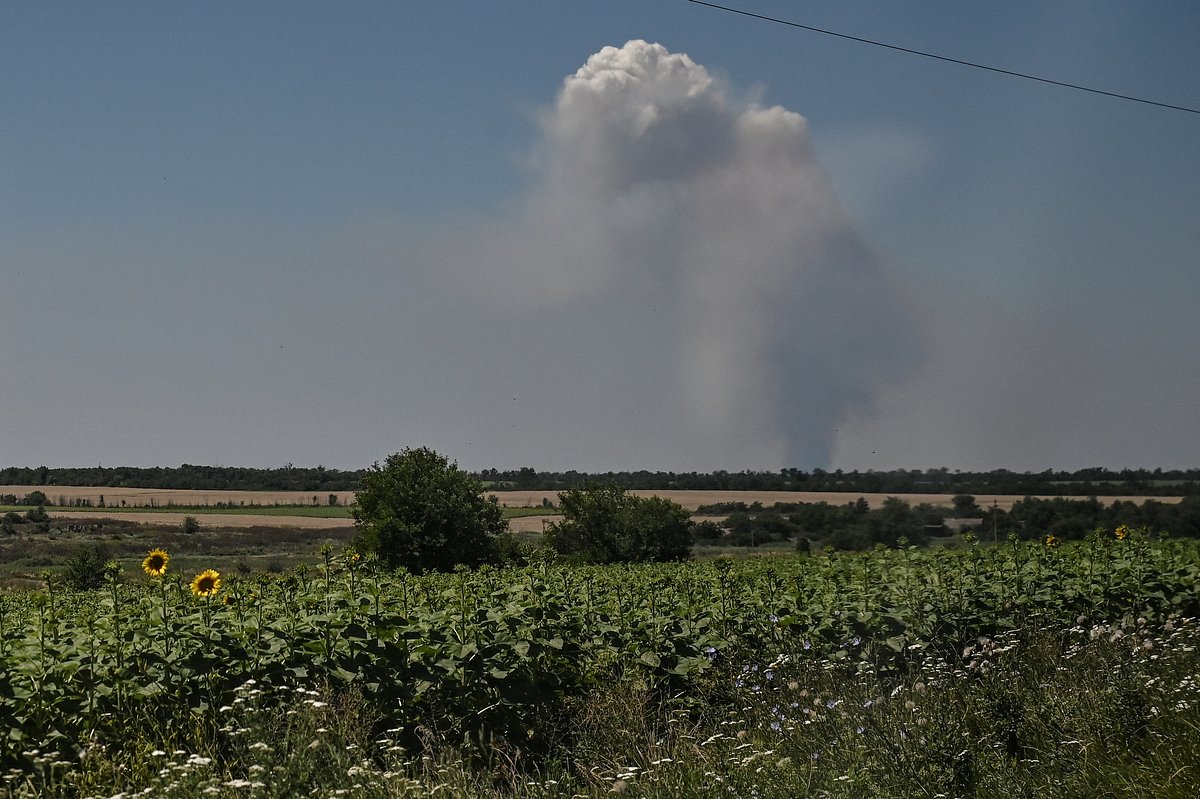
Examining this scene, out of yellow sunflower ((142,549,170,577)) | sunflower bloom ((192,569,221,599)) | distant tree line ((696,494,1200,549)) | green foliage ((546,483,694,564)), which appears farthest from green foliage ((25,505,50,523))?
sunflower bloom ((192,569,221,599))

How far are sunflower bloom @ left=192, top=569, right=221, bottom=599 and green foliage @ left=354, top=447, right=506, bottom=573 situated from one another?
13685mm

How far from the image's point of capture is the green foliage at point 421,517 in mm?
20688

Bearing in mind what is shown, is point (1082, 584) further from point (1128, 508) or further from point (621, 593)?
point (1128, 508)

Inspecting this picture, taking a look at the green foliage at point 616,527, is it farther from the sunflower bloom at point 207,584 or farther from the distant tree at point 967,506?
the sunflower bloom at point 207,584

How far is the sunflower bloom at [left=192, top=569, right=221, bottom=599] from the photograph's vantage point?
6.64m

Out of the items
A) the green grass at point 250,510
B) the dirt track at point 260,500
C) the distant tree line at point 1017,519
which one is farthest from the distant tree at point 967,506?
the green grass at point 250,510

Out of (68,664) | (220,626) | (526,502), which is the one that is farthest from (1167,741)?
(526,502)

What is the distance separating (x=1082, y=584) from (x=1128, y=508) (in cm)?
1186

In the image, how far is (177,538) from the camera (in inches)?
1321

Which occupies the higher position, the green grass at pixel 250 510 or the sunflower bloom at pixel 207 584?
the sunflower bloom at pixel 207 584

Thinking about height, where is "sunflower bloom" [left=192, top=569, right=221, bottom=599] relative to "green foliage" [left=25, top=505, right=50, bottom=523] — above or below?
above

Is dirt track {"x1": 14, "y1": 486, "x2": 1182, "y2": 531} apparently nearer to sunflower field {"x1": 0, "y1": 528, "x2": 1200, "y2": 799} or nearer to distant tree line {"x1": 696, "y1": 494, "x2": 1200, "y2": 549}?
distant tree line {"x1": 696, "y1": 494, "x2": 1200, "y2": 549}

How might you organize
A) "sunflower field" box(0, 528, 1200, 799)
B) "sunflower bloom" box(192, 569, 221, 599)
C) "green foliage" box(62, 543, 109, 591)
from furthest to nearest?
"green foliage" box(62, 543, 109, 591), "sunflower bloom" box(192, 569, 221, 599), "sunflower field" box(0, 528, 1200, 799)

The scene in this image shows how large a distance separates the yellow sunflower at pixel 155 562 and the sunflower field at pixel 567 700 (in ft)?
5.92
